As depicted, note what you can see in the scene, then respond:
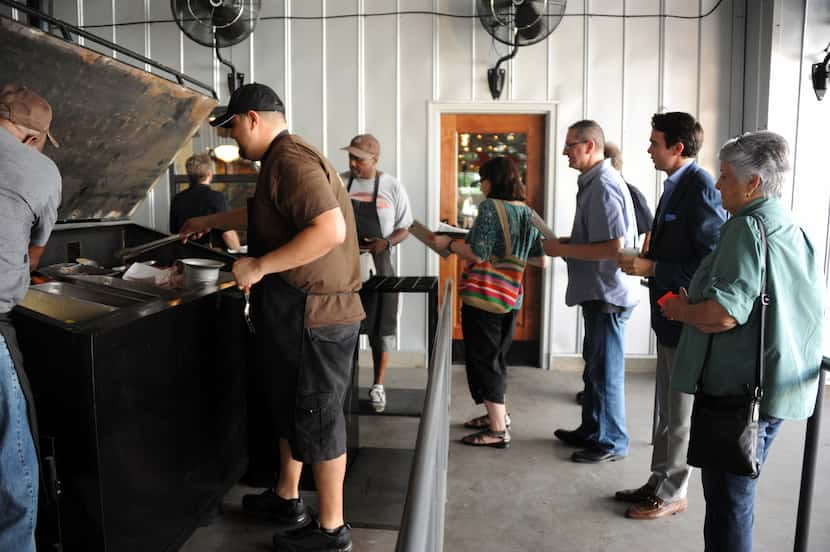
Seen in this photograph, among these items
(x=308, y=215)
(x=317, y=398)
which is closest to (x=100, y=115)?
(x=308, y=215)

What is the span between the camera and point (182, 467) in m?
2.49

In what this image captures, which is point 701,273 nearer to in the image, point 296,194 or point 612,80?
point 296,194

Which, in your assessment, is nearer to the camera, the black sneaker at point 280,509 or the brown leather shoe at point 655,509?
the black sneaker at point 280,509

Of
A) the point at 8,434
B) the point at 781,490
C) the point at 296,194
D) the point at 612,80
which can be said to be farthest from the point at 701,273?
the point at 612,80

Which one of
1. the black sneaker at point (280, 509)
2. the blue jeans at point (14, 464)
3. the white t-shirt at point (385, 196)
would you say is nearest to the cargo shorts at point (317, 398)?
the black sneaker at point (280, 509)

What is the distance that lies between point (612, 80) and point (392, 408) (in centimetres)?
316

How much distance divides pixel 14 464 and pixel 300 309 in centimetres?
101

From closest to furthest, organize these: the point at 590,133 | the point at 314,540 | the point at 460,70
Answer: the point at 314,540, the point at 590,133, the point at 460,70

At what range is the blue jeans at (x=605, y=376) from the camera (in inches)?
140

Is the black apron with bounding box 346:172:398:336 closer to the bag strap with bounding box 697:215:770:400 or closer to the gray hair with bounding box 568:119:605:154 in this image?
the gray hair with bounding box 568:119:605:154

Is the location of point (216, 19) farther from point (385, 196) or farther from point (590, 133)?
point (590, 133)

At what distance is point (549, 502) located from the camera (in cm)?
319

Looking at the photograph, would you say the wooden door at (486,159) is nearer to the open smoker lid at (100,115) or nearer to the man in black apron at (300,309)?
the open smoker lid at (100,115)

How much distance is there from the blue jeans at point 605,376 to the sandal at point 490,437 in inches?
18.7
